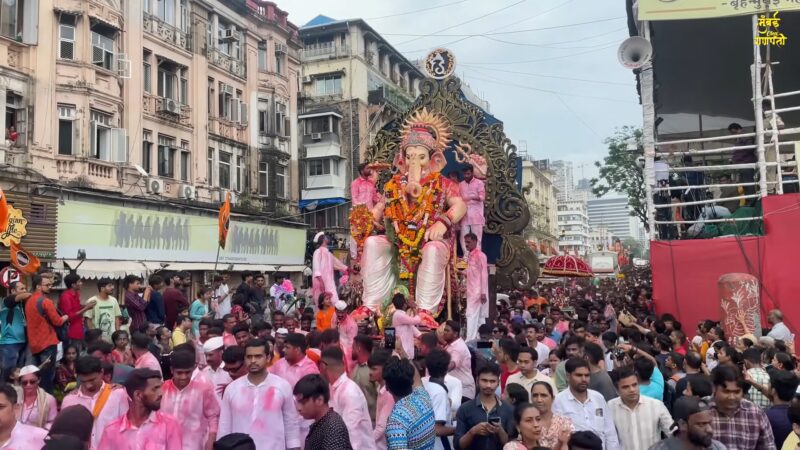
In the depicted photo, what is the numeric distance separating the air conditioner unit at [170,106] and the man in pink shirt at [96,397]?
18187 mm

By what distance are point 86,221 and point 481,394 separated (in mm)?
15791

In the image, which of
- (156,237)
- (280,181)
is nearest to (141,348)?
(156,237)

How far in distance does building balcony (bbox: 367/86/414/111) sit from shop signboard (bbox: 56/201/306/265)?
11.8 m

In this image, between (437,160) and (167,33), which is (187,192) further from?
(437,160)

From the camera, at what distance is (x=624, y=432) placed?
16.4 ft

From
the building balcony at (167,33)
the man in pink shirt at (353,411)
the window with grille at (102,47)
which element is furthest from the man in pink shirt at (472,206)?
the building balcony at (167,33)

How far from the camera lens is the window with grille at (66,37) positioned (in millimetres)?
18047

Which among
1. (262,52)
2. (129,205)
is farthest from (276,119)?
(129,205)

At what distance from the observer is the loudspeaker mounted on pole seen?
40.6 feet

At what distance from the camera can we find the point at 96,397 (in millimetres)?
5184

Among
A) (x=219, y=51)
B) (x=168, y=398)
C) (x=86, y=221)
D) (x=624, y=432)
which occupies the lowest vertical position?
(x=624, y=432)

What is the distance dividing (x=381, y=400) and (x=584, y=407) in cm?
149

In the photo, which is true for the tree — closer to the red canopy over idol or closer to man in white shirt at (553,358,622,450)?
the red canopy over idol

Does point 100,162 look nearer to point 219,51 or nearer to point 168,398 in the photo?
→ point 219,51
